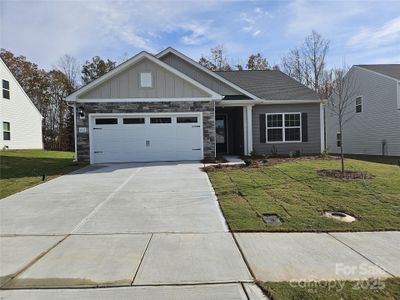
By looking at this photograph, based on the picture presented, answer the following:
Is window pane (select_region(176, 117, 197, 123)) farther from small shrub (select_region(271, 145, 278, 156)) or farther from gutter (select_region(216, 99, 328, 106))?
small shrub (select_region(271, 145, 278, 156))

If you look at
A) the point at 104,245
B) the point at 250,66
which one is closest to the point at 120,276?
the point at 104,245

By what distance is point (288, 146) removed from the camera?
17922 millimetres

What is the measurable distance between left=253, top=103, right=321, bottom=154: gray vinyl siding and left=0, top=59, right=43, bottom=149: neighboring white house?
16.3 m

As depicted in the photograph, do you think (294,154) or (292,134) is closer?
(294,154)

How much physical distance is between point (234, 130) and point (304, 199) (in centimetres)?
1223

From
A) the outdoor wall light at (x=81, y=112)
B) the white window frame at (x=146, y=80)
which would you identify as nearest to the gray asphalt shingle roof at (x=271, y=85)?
the white window frame at (x=146, y=80)

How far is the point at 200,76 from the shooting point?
1822 cm

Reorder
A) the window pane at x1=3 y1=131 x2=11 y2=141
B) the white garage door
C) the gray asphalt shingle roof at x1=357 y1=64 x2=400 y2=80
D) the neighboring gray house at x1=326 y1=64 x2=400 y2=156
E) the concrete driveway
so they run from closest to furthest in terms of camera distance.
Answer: the concrete driveway, the white garage door, the neighboring gray house at x1=326 y1=64 x2=400 y2=156, the gray asphalt shingle roof at x1=357 y1=64 x2=400 y2=80, the window pane at x1=3 y1=131 x2=11 y2=141

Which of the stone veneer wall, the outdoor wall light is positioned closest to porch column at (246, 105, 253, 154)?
the stone veneer wall

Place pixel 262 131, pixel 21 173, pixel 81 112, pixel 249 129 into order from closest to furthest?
pixel 21 173
pixel 81 112
pixel 249 129
pixel 262 131

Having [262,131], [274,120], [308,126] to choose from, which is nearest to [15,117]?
[262,131]

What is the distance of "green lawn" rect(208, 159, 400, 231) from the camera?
6332mm

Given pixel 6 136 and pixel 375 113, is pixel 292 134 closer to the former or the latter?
pixel 375 113

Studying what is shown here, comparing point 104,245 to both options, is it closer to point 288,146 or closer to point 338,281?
point 338,281
